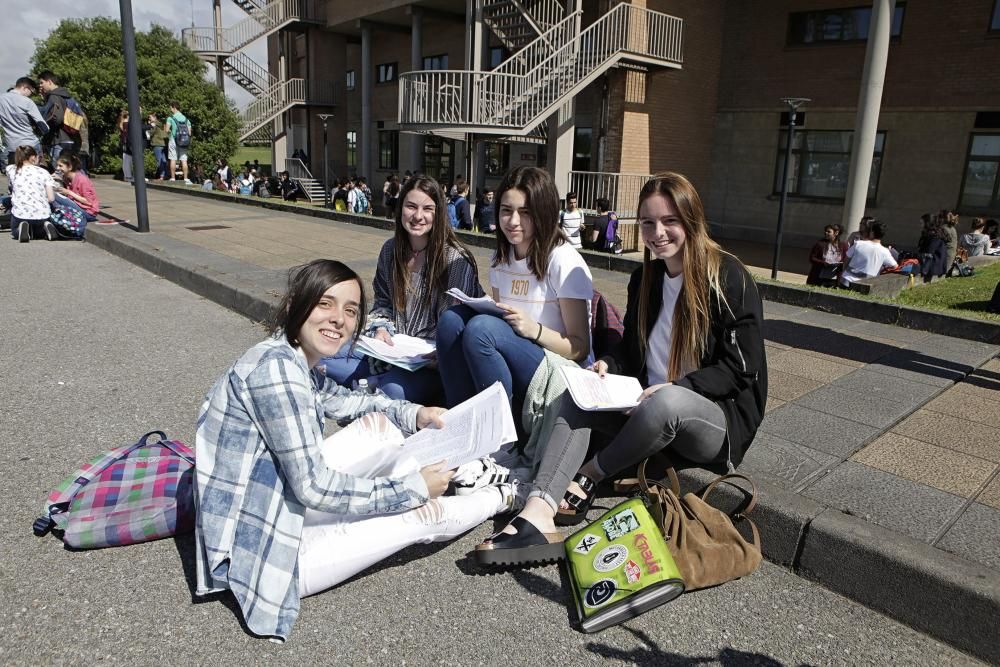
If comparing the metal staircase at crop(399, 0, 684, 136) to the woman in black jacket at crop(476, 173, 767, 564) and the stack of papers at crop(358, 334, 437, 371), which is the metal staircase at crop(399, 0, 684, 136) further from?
the woman in black jacket at crop(476, 173, 767, 564)

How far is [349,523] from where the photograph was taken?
258 centimetres

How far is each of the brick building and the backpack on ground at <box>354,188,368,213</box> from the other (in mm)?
3970

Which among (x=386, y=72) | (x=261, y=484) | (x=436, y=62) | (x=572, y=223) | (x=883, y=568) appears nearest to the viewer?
(x=261, y=484)

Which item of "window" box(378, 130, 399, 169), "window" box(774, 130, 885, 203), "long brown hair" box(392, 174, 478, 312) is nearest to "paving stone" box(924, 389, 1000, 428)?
"long brown hair" box(392, 174, 478, 312)

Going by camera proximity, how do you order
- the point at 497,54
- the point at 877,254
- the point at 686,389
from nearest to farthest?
1. the point at 686,389
2. the point at 877,254
3. the point at 497,54

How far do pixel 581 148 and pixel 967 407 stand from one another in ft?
54.9

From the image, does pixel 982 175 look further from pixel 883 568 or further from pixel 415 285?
pixel 883 568

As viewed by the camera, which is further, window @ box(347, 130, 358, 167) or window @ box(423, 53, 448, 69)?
window @ box(347, 130, 358, 167)

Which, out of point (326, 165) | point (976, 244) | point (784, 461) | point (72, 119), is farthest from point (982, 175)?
point (326, 165)

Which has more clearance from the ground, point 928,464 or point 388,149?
point 388,149

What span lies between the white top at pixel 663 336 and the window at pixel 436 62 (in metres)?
23.4

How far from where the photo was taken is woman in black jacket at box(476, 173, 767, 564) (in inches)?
117

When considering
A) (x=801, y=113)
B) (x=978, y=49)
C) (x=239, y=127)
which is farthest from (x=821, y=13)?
(x=239, y=127)

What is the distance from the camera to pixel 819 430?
12.8 ft
